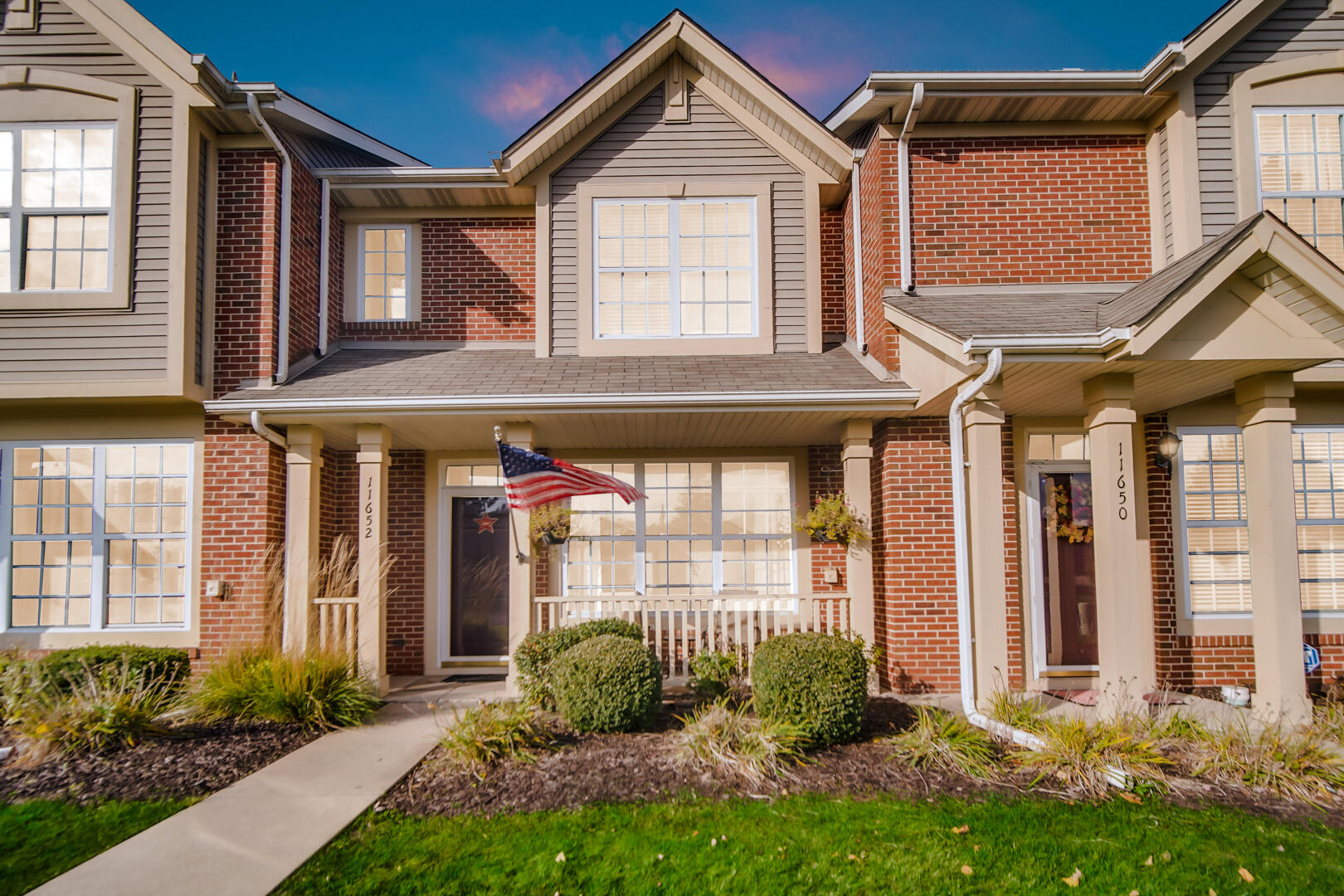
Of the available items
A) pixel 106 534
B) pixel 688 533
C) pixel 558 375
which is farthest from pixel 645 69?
pixel 106 534

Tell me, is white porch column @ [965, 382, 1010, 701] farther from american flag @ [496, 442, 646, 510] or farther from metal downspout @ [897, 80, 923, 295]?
american flag @ [496, 442, 646, 510]

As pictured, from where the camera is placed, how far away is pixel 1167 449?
7.79 m

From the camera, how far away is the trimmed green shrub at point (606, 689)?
6137 mm

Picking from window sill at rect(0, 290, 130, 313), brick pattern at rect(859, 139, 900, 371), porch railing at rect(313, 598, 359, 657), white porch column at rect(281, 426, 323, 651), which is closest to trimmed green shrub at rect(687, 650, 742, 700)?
porch railing at rect(313, 598, 359, 657)

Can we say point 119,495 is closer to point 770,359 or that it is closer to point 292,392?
point 292,392

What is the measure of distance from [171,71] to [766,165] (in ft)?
19.9

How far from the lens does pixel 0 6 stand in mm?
7809

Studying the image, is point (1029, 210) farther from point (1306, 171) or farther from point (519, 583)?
point (519, 583)

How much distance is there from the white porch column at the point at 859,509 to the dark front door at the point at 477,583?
399 centimetres

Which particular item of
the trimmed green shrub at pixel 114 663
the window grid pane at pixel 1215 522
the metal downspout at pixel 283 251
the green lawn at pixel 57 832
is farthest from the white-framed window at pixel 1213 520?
the trimmed green shrub at pixel 114 663

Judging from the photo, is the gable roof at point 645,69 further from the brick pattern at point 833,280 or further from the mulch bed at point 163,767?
the mulch bed at point 163,767

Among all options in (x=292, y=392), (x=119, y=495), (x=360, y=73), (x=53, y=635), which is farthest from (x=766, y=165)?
(x=360, y=73)

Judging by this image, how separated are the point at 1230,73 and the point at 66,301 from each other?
38.0 feet

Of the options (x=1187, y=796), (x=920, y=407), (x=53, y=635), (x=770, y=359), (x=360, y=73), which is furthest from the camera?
(x=360, y=73)
